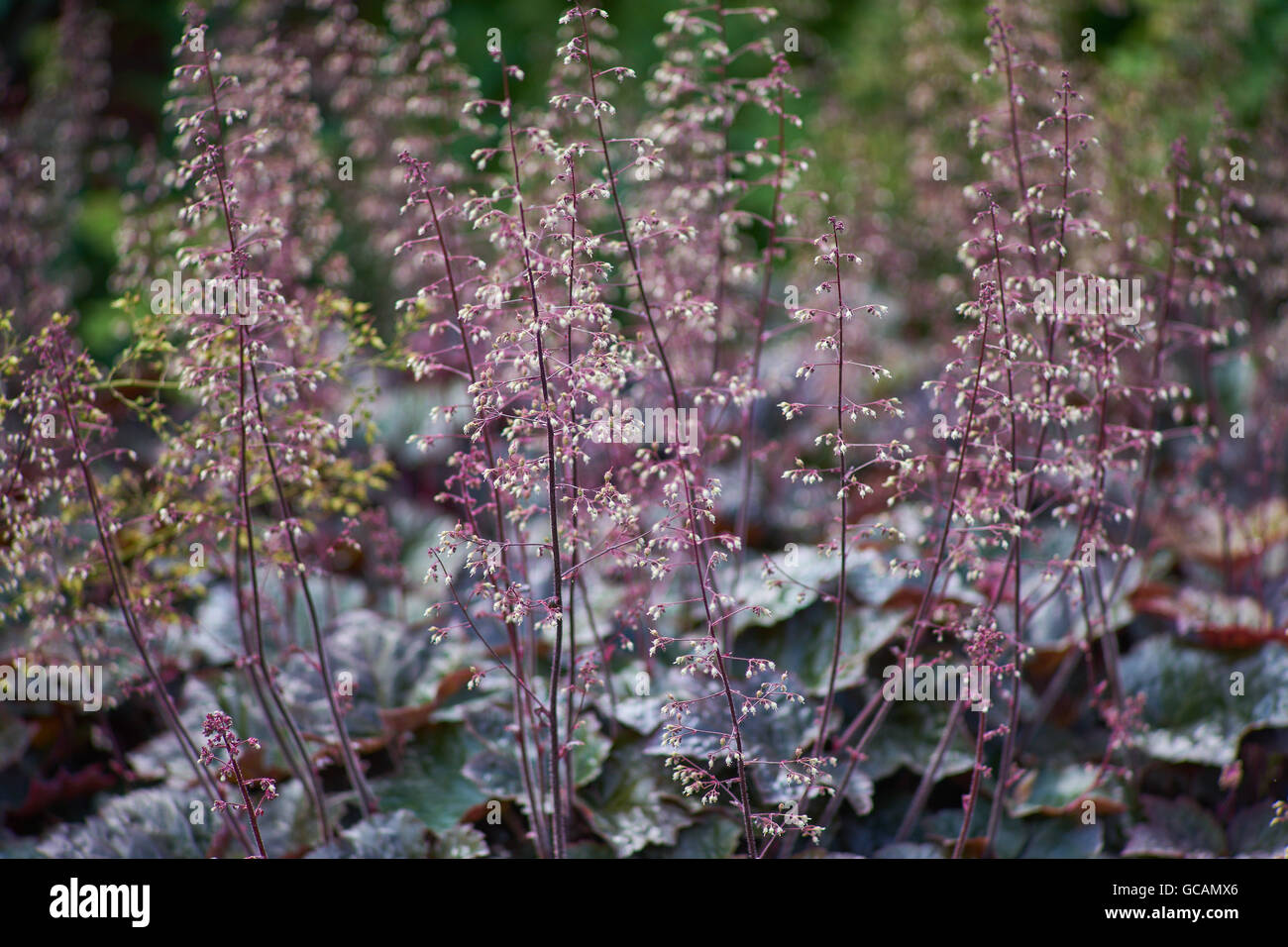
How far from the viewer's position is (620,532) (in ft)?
6.22

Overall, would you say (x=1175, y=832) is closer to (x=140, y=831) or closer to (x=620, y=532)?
(x=620, y=532)

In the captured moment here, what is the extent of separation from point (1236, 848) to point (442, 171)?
260 cm

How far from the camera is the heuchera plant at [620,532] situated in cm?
187

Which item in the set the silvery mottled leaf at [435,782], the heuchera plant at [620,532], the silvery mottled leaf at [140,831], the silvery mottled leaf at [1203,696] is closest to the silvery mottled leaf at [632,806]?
the heuchera plant at [620,532]

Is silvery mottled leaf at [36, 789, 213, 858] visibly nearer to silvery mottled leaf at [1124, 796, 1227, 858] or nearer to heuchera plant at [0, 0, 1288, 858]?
heuchera plant at [0, 0, 1288, 858]

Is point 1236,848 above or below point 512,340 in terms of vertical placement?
below

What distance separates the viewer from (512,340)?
177 cm

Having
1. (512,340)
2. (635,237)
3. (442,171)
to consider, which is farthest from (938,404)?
(442,171)

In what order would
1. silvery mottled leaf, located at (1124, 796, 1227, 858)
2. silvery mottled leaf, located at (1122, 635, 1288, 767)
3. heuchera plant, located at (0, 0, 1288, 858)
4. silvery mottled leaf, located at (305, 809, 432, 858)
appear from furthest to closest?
silvery mottled leaf, located at (1122, 635, 1288, 767) → silvery mottled leaf, located at (1124, 796, 1227, 858) → silvery mottled leaf, located at (305, 809, 432, 858) → heuchera plant, located at (0, 0, 1288, 858)

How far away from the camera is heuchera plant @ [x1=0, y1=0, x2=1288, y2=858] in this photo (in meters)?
1.87

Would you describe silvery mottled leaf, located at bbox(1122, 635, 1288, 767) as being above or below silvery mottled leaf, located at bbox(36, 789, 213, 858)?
above

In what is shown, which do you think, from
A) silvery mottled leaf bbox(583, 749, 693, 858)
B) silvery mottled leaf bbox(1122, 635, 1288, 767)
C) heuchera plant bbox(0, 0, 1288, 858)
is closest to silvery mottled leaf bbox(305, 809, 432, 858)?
heuchera plant bbox(0, 0, 1288, 858)
